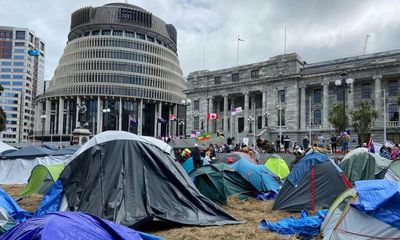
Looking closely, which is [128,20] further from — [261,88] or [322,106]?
[322,106]

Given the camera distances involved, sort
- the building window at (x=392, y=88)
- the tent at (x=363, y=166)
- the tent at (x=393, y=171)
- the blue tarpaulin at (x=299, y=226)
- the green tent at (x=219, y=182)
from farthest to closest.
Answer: the building window at (x=392, y=88) < the tent at (x=363, y=166) < the green tent at (x=219, y=182) < the tent at (x=393, y=171) < the blue tarpaulin at (x=299, y=226)

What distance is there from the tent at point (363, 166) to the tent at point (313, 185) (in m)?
2.60

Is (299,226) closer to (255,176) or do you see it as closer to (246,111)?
(255,176)

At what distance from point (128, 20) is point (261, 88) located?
152 ft

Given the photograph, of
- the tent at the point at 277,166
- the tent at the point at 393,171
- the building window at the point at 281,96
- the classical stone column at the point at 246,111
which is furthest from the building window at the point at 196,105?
the tent at the point at 393,171

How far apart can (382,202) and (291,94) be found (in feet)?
182

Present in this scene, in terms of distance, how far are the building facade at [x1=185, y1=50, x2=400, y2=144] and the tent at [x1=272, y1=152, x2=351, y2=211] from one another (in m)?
42.6

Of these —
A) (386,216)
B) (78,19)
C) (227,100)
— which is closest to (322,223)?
(386,216)

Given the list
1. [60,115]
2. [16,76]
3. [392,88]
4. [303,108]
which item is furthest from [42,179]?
[16,76]

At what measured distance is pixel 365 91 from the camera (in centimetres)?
5588

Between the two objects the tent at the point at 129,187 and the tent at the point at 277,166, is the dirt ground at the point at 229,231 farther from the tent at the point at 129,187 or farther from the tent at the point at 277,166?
the tent at the point at 277,166

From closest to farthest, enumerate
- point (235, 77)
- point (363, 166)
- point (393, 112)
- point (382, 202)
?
point (382, 202) < point (363, 166) < point (393, 112) < point (235, 77)

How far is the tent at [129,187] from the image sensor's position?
8742 mm

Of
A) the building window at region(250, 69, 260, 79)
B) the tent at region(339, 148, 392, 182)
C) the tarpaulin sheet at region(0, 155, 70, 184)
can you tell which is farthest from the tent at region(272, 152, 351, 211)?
the building window at region(250, 69, 260, 79)
